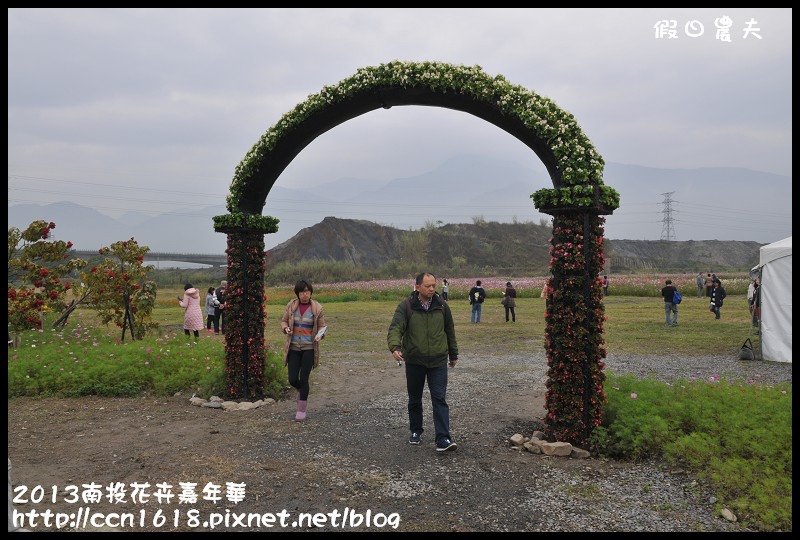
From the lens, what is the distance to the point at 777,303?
13.0 metres

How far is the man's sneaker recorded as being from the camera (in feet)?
21.4

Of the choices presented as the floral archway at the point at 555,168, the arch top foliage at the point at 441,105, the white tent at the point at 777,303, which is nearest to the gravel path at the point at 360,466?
the floral archway at the point at 555,168

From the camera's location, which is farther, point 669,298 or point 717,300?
point 717,300

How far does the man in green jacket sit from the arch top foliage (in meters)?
1.73

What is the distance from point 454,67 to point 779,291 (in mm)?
9866

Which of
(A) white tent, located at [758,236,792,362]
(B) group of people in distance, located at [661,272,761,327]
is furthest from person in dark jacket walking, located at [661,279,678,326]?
(A) white tent, located at [758,236,792,362]

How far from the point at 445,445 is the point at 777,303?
1019cm

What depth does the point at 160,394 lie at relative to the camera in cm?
959

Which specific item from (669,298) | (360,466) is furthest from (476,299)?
(360,466)

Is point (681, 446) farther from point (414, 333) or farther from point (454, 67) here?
point (454, 67)

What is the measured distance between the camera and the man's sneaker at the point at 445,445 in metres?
6.52

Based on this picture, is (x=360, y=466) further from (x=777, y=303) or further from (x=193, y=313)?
(x=777, y=303)

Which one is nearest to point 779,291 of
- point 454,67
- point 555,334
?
point 555,334

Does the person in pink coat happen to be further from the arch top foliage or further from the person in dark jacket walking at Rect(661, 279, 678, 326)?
the person in dark jacket walking at Rect(661, 279, 678, 326)
